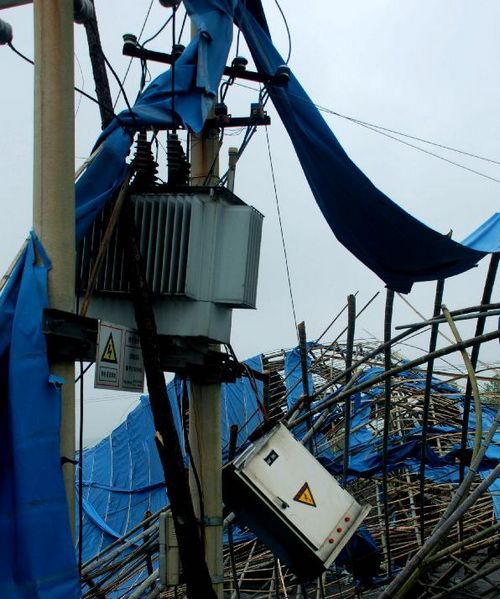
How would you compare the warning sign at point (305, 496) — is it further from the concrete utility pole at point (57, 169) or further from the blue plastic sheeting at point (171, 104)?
the blue plastic sheeting at point (171, 104)

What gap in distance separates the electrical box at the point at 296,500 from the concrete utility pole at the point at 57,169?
1.66m

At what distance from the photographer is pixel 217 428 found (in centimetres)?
664

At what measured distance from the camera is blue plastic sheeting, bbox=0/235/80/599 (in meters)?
4.12

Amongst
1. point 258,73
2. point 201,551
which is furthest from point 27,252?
point 258,73

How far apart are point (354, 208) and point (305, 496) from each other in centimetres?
269

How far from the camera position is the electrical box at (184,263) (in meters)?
5.79

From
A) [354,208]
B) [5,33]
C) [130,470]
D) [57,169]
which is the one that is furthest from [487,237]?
[130,470]

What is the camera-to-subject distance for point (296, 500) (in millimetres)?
5859

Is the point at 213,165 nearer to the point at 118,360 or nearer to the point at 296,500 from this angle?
the point at 118,360

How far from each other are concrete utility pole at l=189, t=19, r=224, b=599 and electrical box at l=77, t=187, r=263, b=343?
0.88 m

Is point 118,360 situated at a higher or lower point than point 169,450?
higher

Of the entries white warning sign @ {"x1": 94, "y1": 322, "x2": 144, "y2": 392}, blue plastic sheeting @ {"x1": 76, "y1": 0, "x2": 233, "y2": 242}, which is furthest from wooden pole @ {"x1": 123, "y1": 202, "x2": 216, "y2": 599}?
blue plastic sheeting @ {"x1": 76, "y1": 0, "x2": 233, "y2": 242}

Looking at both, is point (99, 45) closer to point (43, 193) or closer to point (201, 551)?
point (43, 193)

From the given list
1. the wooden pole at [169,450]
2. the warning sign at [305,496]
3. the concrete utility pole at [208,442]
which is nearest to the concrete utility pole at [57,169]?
the wooden pole at [169,450]
